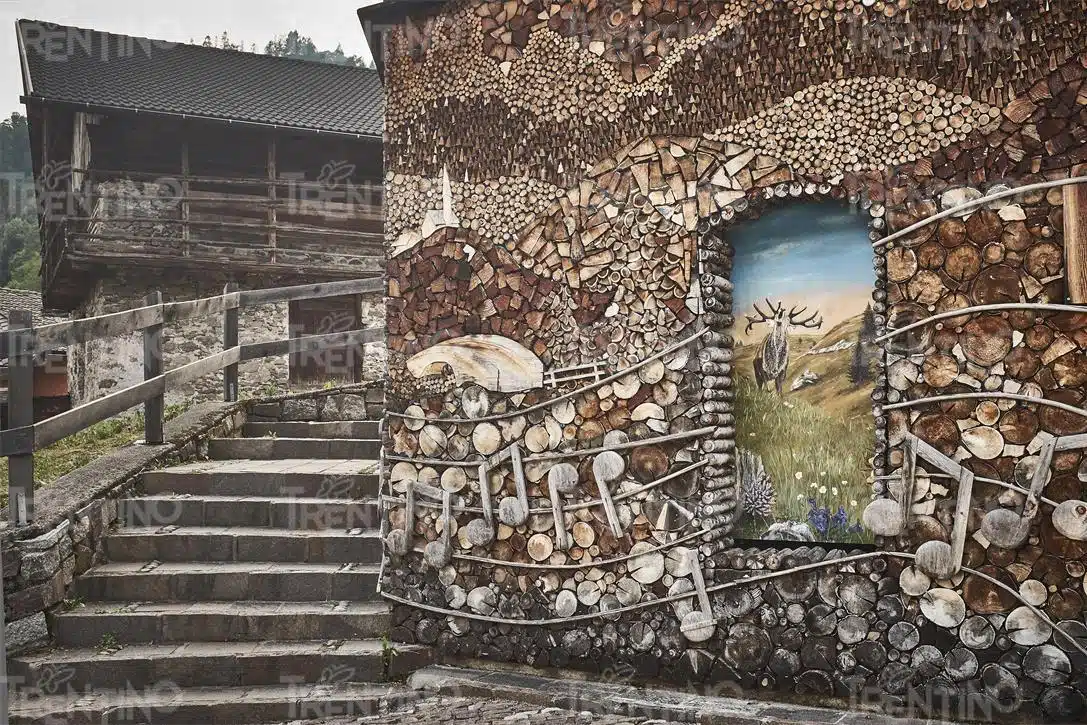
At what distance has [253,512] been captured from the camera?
5984 millimetres

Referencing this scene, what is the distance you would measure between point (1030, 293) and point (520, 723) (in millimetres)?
2857

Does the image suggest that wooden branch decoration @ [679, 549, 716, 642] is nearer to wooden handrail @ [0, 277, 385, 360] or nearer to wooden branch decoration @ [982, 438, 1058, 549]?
wooden branch decoration @ [982, 438, 1058, 549]

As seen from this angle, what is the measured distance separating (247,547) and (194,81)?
42.6 feet

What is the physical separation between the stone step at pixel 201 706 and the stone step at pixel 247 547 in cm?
100

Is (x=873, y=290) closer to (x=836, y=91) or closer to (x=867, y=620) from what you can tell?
(x=836, y=91)

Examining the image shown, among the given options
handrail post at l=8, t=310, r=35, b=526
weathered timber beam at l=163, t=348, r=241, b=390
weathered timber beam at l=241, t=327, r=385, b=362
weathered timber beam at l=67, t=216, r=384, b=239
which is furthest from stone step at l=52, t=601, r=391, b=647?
weathered timber beam at l=67, t=216, r=384, b=239

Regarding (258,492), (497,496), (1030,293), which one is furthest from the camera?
(258,492)

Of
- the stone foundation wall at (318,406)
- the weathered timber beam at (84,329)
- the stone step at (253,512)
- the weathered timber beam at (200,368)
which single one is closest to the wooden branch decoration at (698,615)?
the stone step at (253,512)

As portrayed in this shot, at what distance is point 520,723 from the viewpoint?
4.36 m

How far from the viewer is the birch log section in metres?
3.73

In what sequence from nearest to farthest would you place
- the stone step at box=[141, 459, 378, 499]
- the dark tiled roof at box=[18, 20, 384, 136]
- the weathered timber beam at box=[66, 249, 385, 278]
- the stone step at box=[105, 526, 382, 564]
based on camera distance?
the stone step at box=[105, 526, 382, 564] < the stone step at box=[141, 459, 378, 499] < the weathered timber beam at box=[66, 249, 385, 278] < the dark tiled roof at box=[18, 20, 384, 136]

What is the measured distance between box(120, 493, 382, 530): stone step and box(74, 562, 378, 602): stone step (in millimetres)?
516

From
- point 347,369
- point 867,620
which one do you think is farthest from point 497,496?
point 347,369

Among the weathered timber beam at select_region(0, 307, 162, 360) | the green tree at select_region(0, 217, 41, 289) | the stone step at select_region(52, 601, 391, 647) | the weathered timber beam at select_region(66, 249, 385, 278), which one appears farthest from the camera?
the green tree at select_region(0, 217, 41, 289)
